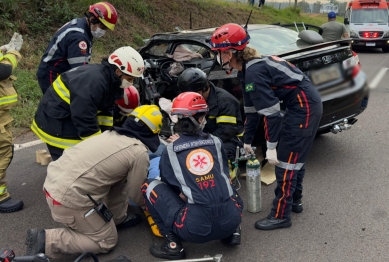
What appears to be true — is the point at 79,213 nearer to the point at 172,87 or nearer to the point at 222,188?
the point at 222,188

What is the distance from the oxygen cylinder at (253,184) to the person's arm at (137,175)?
0.98m

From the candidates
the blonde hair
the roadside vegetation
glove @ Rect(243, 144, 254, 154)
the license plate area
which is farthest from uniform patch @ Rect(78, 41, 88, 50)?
the license plate area

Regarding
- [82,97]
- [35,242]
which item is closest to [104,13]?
[82,97]

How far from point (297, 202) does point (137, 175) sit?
150cm

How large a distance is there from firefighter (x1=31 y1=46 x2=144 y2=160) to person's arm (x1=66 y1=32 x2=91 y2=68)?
803 mm

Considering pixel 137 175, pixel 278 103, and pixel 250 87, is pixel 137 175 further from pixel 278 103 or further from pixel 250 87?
pixel 278 103

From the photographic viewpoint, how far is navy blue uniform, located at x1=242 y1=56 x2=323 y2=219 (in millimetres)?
3127

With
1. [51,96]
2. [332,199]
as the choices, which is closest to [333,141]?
[332,199]

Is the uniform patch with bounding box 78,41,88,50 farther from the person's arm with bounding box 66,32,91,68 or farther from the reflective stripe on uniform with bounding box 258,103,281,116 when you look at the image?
the reflective stripe on uniform with bounding box 258,103,281,116

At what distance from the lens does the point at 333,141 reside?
5.35 meters

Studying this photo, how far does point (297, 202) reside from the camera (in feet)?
12.1

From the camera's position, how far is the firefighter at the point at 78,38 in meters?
4.34

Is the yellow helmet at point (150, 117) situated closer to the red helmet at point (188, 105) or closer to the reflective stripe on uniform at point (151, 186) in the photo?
the red helmet at point (188, 105)

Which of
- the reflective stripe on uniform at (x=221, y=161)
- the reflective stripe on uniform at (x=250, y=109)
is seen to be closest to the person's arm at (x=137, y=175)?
the reflective stripe on uniform at (x=221, y=161)
